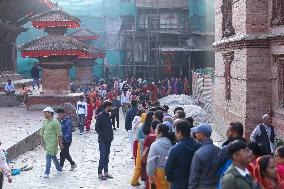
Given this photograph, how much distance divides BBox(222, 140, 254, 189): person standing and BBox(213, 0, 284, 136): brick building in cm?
805

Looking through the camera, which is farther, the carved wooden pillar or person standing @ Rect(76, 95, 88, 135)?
person standing @ Rect(76, 95, 88, 135)

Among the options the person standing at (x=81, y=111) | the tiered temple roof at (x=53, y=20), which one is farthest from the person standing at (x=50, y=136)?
Answer: the tiered temple roof at (x=53, y=20)

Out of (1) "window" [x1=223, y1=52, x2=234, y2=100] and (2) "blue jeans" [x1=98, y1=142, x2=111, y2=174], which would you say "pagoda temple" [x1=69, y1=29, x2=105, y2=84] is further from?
(2) "blue jeans" [x1=98, y1=142, x2=111, y2=174]

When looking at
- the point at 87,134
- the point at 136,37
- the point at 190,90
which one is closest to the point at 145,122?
the point at 87,134

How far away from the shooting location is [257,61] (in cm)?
1426

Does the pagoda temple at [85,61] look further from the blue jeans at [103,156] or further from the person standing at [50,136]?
the blue jeans at [103,156]

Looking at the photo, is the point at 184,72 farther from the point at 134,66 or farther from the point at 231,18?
the point at 231,18

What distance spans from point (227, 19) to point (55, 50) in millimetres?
9665

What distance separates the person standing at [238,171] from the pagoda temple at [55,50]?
19802mm

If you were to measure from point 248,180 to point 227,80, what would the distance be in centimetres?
→ 1246

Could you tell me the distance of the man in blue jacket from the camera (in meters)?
6.85

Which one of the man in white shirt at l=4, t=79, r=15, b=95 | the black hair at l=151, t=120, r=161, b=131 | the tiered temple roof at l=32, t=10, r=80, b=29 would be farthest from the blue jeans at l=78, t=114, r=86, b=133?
the black hair at l=151, t=120, r=161, b=131

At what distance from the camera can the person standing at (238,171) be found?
521cm

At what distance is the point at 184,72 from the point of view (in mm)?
37625
